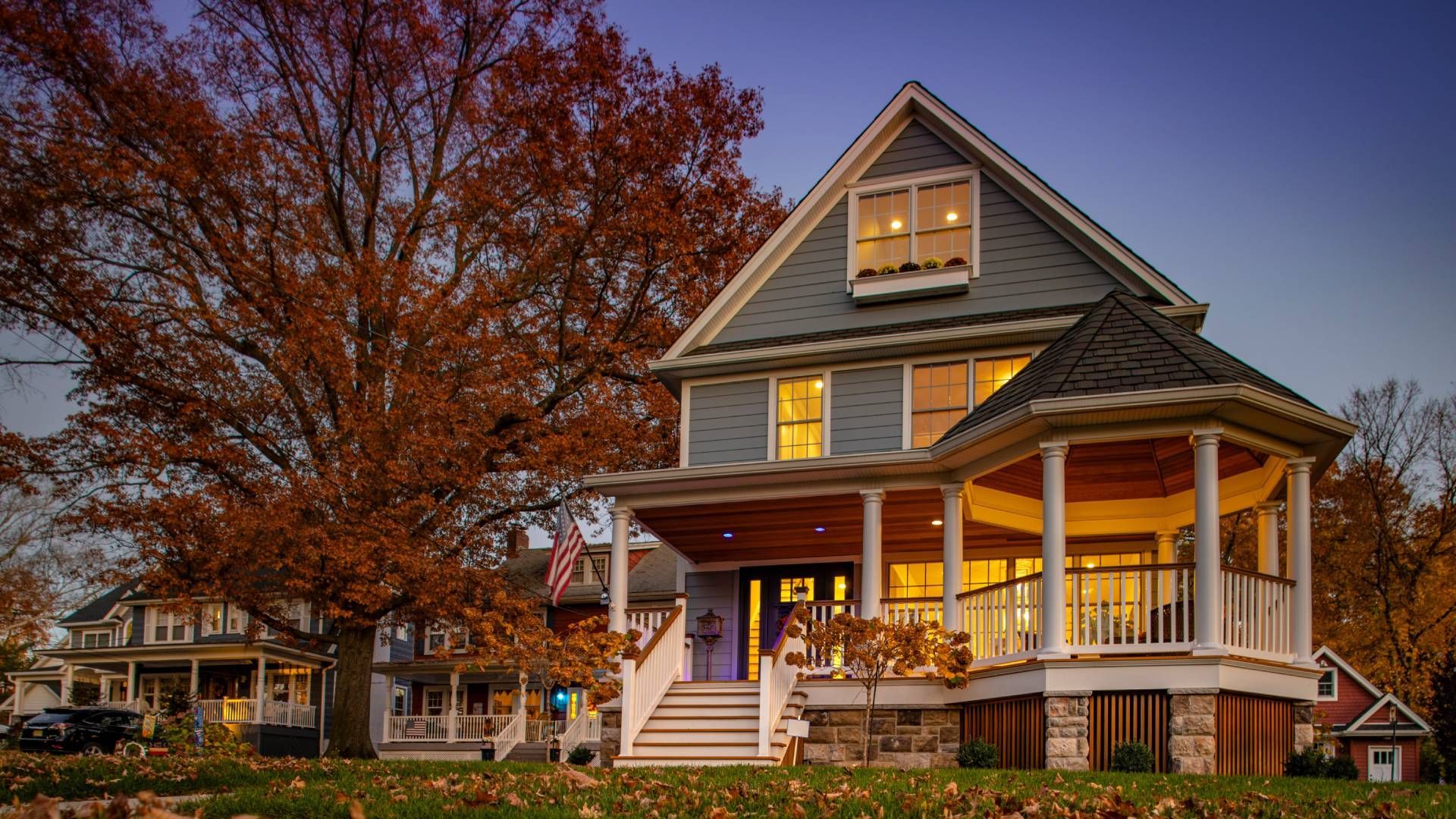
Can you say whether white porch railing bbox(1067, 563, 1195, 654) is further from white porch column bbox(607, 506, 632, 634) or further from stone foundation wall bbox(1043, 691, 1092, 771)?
white porch column bbox(607, 506, 632, 634)

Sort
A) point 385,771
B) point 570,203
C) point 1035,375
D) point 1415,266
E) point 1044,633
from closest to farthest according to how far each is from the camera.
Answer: point 385,771
point 1044,633
point 1035,375
point 570,203
point 1415,266

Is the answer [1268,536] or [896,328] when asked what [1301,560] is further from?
[896,328]

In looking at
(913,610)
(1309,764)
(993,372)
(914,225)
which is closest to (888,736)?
(913,610)

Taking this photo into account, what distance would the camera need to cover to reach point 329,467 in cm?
2016

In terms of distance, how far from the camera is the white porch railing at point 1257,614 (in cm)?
1223

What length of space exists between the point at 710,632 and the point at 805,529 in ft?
7.97

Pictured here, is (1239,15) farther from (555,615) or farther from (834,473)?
(834,473)

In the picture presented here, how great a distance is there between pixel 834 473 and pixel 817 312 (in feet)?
12.7

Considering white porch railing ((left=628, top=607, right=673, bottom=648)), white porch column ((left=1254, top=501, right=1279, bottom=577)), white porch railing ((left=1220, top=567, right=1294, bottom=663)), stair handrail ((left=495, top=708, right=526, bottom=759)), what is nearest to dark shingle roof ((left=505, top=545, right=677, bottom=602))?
stair handrail ((left=495, top=708, right=526, bottom=759))

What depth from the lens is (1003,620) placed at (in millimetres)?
14031

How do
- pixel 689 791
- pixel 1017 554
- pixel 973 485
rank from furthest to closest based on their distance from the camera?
pixel 1017 554 < pixel 973 485 < pixel 689 791

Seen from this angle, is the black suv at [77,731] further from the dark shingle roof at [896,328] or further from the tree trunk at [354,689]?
the dark shingle roof at [896,328]

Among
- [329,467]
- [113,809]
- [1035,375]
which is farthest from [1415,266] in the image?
[113,809]

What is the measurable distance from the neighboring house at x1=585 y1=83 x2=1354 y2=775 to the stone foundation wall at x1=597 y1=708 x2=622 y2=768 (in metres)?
0.06
